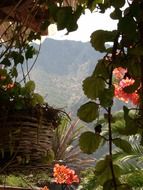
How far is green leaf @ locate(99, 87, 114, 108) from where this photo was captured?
54cm

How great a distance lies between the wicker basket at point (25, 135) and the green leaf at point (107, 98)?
0.62 meters

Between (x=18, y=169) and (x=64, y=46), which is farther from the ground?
(x=64, y=46)

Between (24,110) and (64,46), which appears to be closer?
(24,110)

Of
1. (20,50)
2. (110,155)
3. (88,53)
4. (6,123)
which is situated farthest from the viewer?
(88,53)

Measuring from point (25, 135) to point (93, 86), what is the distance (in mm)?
615

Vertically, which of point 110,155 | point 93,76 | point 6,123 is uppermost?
point 6,123

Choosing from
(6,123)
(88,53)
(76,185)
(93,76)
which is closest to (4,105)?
(6,123)

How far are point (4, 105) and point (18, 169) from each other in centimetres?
17

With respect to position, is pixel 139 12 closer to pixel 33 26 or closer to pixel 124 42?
pixel 124 42

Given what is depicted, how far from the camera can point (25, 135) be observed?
117 centimetres

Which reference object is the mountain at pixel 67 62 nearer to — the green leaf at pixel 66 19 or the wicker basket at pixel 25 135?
the wicker basket at pixel 25 135

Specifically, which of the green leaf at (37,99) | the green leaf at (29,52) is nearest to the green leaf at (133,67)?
the green leaf at (37,99)

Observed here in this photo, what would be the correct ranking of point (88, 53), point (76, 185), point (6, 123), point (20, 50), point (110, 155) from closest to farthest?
point (110, 155) < point (6, 123) < point (20, 50) < point (76, 185) < point (88, 53)

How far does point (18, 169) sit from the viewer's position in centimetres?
120
